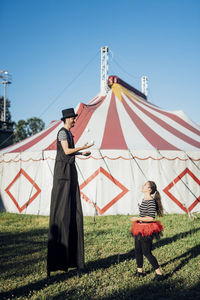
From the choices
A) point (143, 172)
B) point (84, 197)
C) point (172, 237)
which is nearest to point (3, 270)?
point (172, 237)

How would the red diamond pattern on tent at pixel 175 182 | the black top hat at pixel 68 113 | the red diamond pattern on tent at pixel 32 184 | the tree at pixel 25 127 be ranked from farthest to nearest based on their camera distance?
the tree at pixel 25 127 → the red diamond pattern on tent at pixel 32 184 → the red diamond pattern on tent at pixel 175 182 → the black top hat at pixel 68 113

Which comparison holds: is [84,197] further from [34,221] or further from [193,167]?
[193,167]

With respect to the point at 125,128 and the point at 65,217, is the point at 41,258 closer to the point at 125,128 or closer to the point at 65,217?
the point at 65,217

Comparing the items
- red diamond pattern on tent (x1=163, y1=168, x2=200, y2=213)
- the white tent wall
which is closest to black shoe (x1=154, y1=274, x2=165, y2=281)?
the white tent wall

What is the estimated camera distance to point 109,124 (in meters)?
7.84

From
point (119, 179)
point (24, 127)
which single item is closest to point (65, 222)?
point (119, 179)

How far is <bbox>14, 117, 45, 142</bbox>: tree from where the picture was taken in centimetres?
3569

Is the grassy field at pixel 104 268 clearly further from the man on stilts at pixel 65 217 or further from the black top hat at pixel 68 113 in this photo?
the black top hat at pixel 68 113

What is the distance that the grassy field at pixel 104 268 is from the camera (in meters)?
2.38

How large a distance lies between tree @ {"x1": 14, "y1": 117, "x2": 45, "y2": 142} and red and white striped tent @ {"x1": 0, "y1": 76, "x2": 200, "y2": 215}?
28463 millimetres

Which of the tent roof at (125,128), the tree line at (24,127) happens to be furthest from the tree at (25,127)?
the tent roof at (125,128)

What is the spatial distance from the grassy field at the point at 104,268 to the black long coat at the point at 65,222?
0.17 metres

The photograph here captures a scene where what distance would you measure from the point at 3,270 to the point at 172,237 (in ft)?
8.50

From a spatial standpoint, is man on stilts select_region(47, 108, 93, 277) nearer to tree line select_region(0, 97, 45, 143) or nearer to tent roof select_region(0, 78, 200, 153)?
tent roof select_region(0, 78, 200, 153)
